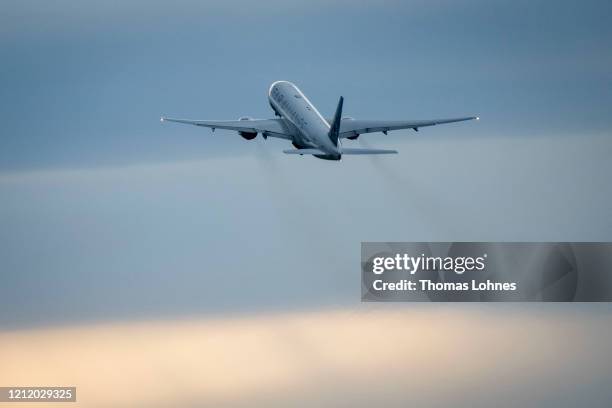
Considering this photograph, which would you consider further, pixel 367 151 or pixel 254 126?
pixel 254 126

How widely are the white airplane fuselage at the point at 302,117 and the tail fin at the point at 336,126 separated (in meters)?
0.24

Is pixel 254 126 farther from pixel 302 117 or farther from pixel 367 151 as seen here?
pixel 367 151

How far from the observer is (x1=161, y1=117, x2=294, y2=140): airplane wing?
67.2 meters

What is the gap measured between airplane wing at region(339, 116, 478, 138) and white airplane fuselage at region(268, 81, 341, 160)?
116cm

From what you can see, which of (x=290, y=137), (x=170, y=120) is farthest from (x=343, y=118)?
(x=170, y=120)

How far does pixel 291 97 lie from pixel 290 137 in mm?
4926

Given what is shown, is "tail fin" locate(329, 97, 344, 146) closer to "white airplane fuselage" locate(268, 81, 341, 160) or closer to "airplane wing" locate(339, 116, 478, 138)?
"white airplane fuselage" locate(268, 81, 341, 160)

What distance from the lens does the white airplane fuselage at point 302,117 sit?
211 ft

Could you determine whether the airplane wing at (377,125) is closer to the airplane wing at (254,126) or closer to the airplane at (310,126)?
the airplane at (310,126)

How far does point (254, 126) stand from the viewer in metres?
68.4

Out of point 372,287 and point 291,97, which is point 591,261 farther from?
Result: point 291,97

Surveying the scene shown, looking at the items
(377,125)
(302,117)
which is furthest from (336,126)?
(302,117)

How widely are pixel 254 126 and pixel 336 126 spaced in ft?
22.7

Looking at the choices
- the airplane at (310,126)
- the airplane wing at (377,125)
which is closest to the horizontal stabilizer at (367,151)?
the airplane at (310,126)
